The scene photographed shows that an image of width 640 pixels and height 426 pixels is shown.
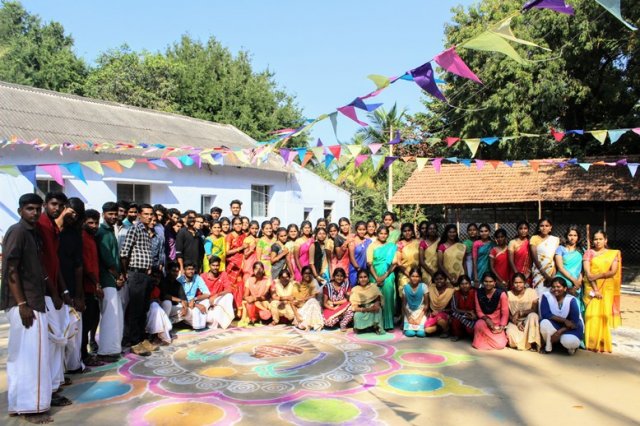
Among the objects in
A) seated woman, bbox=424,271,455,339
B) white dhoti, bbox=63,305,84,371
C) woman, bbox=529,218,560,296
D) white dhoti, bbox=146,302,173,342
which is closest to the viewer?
white dhoti, bbox=63,305,84,371

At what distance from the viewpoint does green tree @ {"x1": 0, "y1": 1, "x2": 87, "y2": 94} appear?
30.0 meters

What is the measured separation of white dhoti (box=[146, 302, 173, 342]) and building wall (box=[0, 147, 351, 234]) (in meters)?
7.10

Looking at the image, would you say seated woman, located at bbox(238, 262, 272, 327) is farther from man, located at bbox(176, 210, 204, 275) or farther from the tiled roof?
the tiled roof

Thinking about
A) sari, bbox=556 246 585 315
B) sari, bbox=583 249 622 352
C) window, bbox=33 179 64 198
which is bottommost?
sari, bbox=583 249 622 352

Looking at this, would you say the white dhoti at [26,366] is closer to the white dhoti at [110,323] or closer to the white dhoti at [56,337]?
the white dhoti at [56,337]

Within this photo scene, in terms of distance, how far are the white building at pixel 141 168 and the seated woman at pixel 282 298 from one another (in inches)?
162

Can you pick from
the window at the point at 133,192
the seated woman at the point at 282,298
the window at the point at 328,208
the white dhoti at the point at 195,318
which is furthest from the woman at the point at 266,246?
the window at the point at 328,208

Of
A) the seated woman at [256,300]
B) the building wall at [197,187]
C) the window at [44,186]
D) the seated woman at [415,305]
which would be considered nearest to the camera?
the seated woman at [415,305]

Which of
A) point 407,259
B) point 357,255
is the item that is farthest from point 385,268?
point 357,255

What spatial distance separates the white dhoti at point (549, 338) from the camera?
17.9ft

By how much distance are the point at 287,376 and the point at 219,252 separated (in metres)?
3.15

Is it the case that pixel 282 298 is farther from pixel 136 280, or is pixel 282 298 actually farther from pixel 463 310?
pixel 463 310

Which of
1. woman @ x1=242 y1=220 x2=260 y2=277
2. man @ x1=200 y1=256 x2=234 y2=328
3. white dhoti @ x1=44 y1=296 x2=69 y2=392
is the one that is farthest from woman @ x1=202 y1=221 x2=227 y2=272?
white dhoti @ x1=44 y1=296 x2=69 y2=392

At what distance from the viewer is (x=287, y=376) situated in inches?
186
